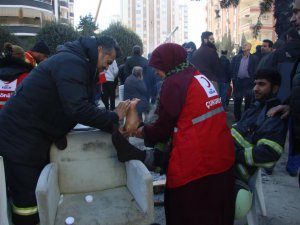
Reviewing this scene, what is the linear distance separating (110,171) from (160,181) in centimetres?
146

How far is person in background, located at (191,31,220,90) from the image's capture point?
762 cm

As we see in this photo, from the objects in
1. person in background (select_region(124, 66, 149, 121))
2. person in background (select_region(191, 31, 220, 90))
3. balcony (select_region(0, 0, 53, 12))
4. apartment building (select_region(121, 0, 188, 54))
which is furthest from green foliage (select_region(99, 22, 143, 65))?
apartment building (select_region(121, 0, 188, 54))

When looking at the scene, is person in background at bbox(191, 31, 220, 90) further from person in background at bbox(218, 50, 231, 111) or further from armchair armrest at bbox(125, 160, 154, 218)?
armchair armrest at bbox(125, 160, 154, 218)

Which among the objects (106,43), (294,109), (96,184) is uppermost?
(106,43)

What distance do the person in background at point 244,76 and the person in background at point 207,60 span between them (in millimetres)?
1391

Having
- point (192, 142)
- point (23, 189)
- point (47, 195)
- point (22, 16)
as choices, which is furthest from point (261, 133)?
point (22, 16)

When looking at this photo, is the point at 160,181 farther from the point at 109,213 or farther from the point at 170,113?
the point at 170,113

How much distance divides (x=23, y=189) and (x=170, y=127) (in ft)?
4.08

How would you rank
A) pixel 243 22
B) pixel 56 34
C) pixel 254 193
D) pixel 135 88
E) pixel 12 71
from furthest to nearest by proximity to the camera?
pixel 243 22, pixel 56 34, pixel 135 88, pixel 12 71, pixel 254 193

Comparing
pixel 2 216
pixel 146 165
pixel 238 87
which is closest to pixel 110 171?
pixel 146 165

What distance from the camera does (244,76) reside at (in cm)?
910

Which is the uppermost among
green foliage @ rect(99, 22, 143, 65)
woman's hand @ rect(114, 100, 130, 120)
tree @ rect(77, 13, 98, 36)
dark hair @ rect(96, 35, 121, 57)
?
tree @ rect(77, 13, 98, 36)

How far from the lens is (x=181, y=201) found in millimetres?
2910

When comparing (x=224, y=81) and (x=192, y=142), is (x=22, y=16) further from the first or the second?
(x=192, y=142)
